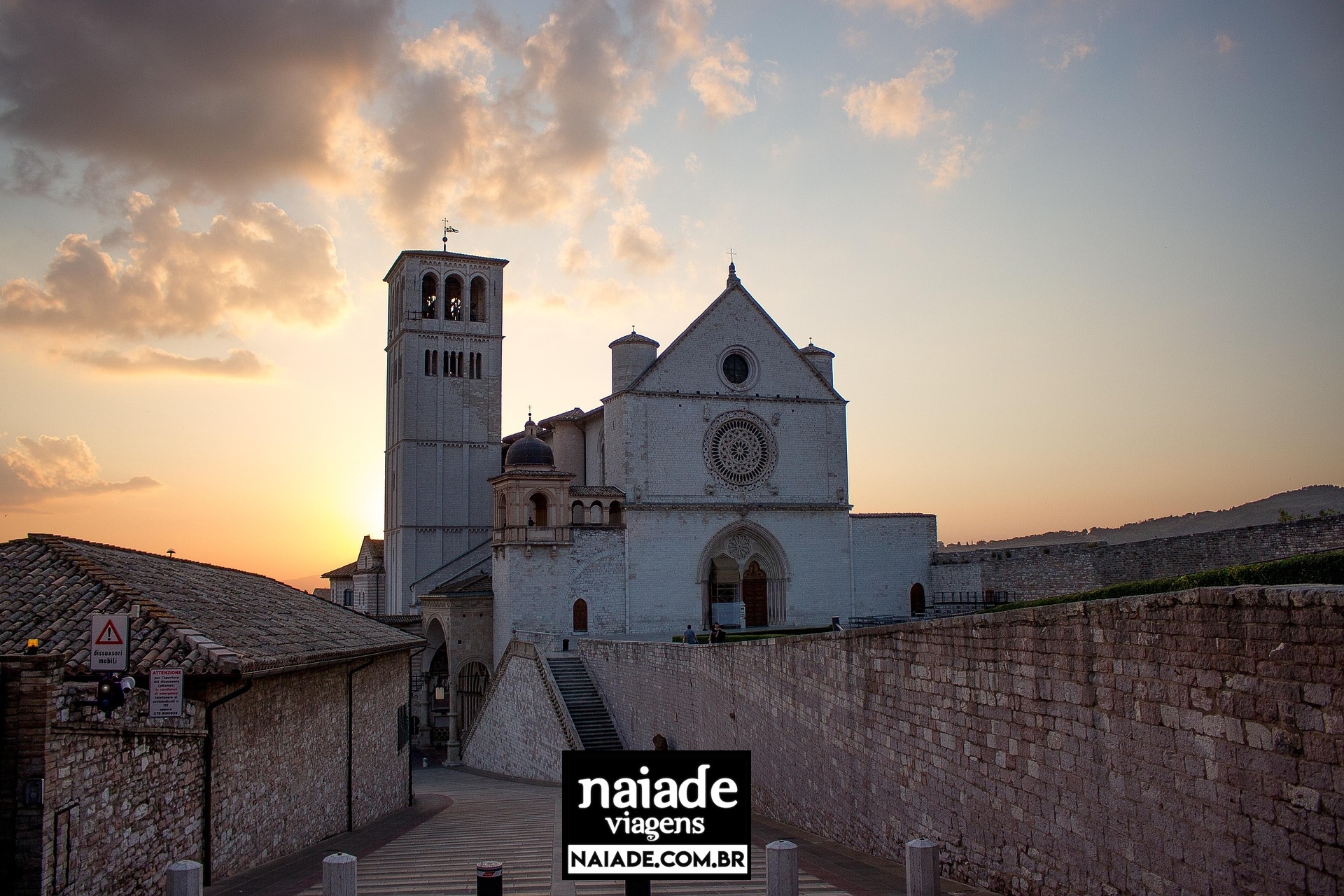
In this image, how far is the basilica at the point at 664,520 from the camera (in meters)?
37.6

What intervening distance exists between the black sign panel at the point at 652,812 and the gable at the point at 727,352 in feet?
108

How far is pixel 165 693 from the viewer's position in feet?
34.0

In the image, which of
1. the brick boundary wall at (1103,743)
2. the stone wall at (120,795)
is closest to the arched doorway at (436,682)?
the brick boundary wall at (1103,743)

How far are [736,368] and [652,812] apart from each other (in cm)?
3551

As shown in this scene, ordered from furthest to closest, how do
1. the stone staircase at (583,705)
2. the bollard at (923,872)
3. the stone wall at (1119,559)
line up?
1. the stone staircase at (583,705)
2. the stone wall at (1119,559)
3. the bollard at (923,872)

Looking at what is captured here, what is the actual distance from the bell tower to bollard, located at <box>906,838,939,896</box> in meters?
39.5

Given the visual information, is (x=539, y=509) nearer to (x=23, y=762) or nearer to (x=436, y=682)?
(x=436, y=682)

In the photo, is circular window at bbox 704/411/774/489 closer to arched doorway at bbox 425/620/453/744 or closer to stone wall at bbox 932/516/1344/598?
stone wall at bbox 932/516/1344/598

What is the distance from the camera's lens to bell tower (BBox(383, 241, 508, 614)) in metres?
46.6

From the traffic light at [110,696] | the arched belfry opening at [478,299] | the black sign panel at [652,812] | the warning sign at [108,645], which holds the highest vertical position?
the arched belfry opening at [478,299]

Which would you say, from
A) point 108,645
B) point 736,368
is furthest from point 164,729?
point 736,368

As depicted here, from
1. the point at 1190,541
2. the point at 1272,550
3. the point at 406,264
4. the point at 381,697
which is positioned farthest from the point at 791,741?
the point at 406,264

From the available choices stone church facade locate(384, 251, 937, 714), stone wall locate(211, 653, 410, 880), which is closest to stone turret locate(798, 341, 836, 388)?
stone church facade locate(384, 251, 937, 714)

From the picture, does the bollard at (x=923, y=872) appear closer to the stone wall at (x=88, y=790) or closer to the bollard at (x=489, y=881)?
the bollard at (x=489, y=881)
